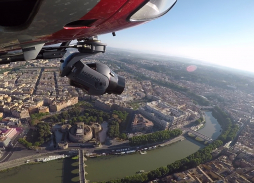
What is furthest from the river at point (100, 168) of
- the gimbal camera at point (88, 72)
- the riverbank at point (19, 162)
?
the gimbal camera at point (88, 72)

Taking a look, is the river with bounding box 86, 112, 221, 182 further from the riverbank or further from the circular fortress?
the riverbank

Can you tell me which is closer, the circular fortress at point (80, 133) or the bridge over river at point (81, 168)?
the bridge over river at point (81, 168)

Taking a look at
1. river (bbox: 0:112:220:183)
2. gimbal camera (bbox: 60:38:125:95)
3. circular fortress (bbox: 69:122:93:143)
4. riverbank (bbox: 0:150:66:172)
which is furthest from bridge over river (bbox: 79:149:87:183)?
gimbal camera (bbox: 60:38:125:95)

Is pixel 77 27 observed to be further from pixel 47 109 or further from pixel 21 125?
pixel 47 109

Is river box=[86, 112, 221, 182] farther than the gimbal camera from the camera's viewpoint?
Yes

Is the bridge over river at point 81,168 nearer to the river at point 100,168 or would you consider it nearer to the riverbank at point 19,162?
the river at point 100,168

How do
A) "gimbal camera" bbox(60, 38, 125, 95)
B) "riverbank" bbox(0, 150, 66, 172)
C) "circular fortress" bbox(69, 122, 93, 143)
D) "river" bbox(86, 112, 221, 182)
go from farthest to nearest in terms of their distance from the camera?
1. "circular fortress" bbox(69, 122, 93, 143)
2. "river" bbox(86, 112, 221, 182)
3. "riverbank" bbox(0, 150, 66, 172)
4. "gimbal camera" bbox(60, 38, 125, 95)
